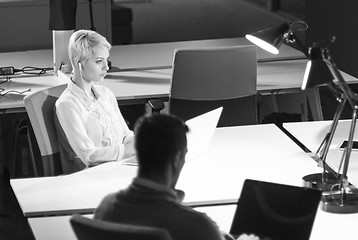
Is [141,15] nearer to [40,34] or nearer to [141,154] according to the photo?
[40,34]

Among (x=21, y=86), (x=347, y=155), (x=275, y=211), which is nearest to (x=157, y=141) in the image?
(x=275, y=211)

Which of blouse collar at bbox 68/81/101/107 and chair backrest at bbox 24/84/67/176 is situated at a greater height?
blouse collar at bbox 68/81/101/107

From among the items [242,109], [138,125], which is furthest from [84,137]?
[138,125]

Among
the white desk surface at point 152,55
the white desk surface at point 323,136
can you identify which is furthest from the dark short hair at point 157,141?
the white desk surface at point 152,55

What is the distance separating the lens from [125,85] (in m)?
5.73

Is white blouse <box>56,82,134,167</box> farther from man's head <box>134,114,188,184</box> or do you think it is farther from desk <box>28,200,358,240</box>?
man's head <box>134,114,188,184</box>

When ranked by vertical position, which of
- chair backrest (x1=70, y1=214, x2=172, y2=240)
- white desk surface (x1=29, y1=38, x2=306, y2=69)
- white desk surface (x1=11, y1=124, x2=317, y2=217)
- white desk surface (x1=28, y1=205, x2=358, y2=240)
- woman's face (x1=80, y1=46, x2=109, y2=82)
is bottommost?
white desk surface (x1=29, y1=38, x2=306, y2=69)

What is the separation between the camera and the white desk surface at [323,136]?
13.4ft

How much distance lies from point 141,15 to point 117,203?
9.92 metres

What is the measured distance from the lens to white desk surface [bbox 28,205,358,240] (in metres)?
3.34

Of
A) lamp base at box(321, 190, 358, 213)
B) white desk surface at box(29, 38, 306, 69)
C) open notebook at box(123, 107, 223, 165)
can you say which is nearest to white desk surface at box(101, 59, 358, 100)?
white desk surface at box(29, 38, 306, 69)

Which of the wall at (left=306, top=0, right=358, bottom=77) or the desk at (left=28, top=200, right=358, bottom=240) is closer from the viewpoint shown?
the desk at (left=28, top=200, right=358, bottom=240)

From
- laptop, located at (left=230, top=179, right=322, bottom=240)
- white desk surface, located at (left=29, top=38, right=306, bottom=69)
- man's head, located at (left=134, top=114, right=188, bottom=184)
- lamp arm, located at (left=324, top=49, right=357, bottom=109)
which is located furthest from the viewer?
white desk surface, located at (left=29, top=38, right=306, bottom=69)

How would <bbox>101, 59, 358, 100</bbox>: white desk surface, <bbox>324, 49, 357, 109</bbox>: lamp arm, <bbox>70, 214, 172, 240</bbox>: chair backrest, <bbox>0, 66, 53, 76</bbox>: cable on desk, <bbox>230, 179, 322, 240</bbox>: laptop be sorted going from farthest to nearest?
<bbox>0, 66, 53, 76</bbox>: cable on desk
<bbox>101, 59, 358, 100</bbox>: white desk surface
<bbox>324, 49, 357, 109</bbox>: lamp arm
<bbox>230, 179, 322, 240</bbox>: laptop
<bbox>70, 214, 172, 240</bbox>: chair backrest
